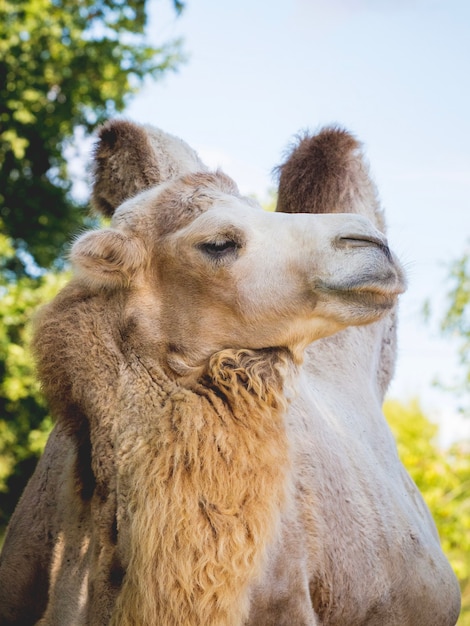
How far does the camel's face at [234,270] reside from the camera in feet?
10.2

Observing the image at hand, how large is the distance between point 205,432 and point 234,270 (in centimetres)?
64

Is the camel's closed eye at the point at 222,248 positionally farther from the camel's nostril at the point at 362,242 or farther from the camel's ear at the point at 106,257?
the camel's nostril at the point at 362,242

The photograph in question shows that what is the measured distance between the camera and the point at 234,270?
324 centimetres

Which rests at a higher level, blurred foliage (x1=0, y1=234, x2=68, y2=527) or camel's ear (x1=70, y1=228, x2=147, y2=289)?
blurred foliage (x1=0, y1=234, x2=68, y2=527)

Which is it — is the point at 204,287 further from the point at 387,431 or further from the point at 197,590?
the point at 387,431

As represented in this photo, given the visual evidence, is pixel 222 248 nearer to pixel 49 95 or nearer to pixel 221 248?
pixel 221 248

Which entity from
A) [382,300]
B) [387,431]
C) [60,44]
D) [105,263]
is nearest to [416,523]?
[387,431]

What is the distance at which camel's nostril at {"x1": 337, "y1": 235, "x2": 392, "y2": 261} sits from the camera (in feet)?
10.2

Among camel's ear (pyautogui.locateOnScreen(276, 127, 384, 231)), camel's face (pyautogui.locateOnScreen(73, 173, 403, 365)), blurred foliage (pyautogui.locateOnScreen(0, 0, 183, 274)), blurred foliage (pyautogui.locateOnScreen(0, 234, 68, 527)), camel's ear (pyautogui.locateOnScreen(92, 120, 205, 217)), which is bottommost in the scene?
camel's face (pyautogui.locateOnScreen(73, 173, 403, 365))

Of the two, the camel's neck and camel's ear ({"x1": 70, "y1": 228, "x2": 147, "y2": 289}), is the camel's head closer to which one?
camel's ear ({"x1": 70, "y1": 228, "x2": 147, "y2": 289})

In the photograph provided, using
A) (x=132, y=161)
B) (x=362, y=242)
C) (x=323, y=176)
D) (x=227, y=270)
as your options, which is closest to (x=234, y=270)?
(x=227, y=270)

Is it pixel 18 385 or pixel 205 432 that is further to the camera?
pixel 18 385

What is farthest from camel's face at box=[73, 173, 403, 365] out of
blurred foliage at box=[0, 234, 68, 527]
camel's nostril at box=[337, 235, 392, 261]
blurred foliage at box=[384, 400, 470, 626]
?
blurred foliage at box=[384, 400, 470, 626]

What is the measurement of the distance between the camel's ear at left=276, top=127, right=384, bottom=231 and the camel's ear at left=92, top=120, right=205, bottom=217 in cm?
59
